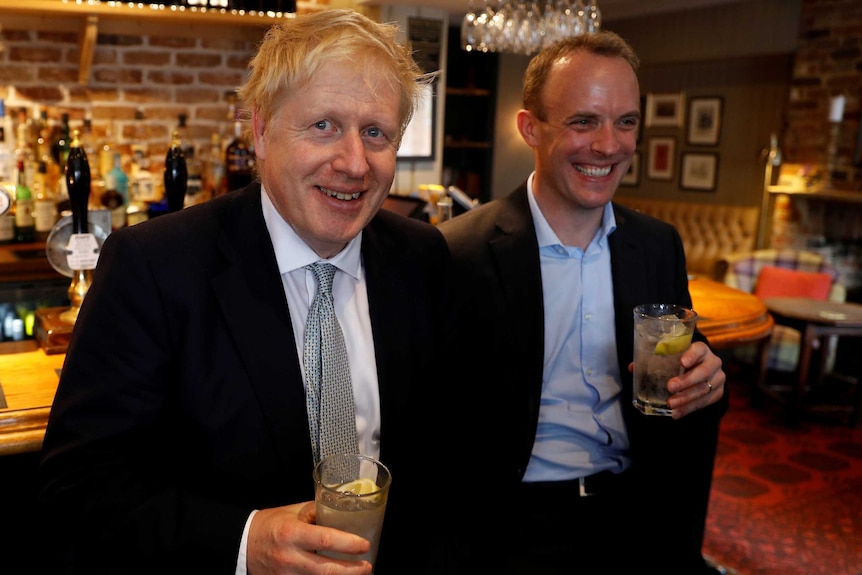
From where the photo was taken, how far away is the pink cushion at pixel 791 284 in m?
5.21

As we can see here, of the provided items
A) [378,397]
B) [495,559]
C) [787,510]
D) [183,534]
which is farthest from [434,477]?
[787,510]

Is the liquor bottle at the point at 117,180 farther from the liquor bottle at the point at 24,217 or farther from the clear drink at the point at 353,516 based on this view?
the clear drink at the point at 353,516

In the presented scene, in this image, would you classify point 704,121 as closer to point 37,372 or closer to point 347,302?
point 347,302

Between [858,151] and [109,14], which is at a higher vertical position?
[109,14]

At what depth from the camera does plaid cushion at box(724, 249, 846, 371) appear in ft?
17.0

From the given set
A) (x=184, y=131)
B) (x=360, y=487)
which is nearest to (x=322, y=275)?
(x=360, y=487)

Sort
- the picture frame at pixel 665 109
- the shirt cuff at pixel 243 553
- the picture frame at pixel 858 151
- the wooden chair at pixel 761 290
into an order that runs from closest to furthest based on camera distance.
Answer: the shirt cuff at pixel 243 553 → the wooden chair at pixel 761 290 → the picture frame at pixel 858 151 → the picture frame at pixel 665 109

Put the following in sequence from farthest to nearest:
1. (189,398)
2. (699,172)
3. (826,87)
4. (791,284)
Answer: (699,172)
(826,87)
(791,284)
(189,398)

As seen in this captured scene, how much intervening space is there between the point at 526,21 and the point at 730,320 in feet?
5.40

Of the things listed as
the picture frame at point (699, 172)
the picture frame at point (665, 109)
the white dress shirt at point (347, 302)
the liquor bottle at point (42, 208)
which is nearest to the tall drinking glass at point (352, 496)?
the white dress shirt at point (347, 302)

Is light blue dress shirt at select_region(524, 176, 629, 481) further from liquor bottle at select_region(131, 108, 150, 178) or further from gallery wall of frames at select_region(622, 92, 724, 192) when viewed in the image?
gallery wall of frames at select_region(622, 92, 724, 192)

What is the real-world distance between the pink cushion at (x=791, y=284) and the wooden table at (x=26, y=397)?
466 cm

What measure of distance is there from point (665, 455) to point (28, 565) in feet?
5.10

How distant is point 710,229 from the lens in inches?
305
